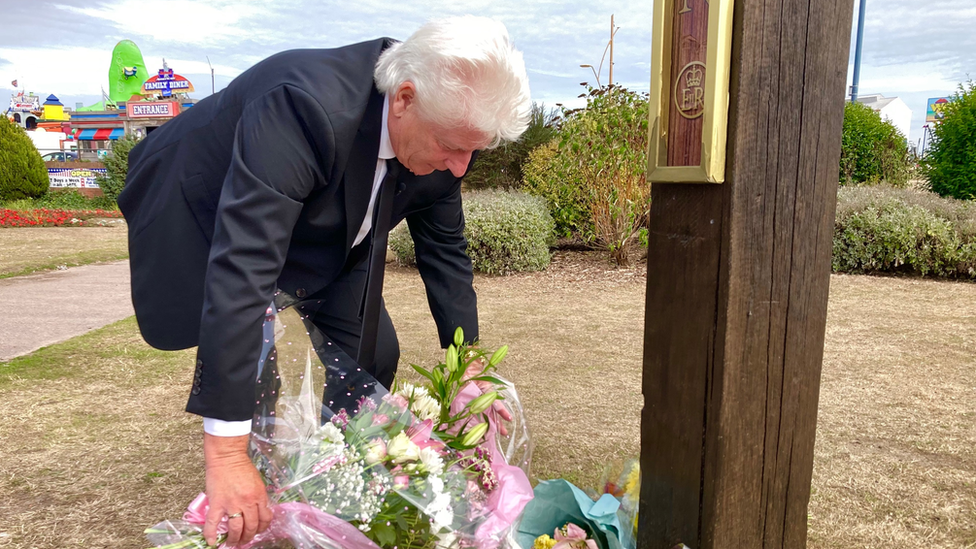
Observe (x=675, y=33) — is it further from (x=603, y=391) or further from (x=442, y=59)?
(x=603, y=391)

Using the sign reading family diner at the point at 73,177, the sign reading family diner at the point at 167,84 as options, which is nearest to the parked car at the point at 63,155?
the sign reading family diner at the point at 167,84

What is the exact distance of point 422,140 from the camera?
1.61 meters

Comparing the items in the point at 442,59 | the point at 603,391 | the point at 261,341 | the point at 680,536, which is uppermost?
the point at 442,59

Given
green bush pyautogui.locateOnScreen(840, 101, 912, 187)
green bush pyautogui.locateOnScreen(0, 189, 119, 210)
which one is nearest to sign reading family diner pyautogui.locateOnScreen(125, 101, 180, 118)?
green bush pyautogui.locateOnScreen(0, 189, 119, 210)

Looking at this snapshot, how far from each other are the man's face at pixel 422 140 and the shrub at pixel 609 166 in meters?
5.88

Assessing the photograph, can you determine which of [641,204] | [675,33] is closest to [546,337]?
[641,204]

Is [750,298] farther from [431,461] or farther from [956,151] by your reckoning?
[956,151]

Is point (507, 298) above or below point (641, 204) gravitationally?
below

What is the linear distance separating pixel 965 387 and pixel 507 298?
3.72 m

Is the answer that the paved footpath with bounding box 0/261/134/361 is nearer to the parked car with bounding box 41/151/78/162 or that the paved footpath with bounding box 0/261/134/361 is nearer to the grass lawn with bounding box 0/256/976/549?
the grass lawn with bounding box 0/256/976/549

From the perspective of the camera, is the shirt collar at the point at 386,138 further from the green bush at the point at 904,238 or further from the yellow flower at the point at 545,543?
the green bush at the point at 904,238

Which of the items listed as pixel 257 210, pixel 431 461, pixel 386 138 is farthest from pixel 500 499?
pixel 386 138

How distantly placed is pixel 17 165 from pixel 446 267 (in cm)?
1760

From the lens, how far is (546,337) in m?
4.89
